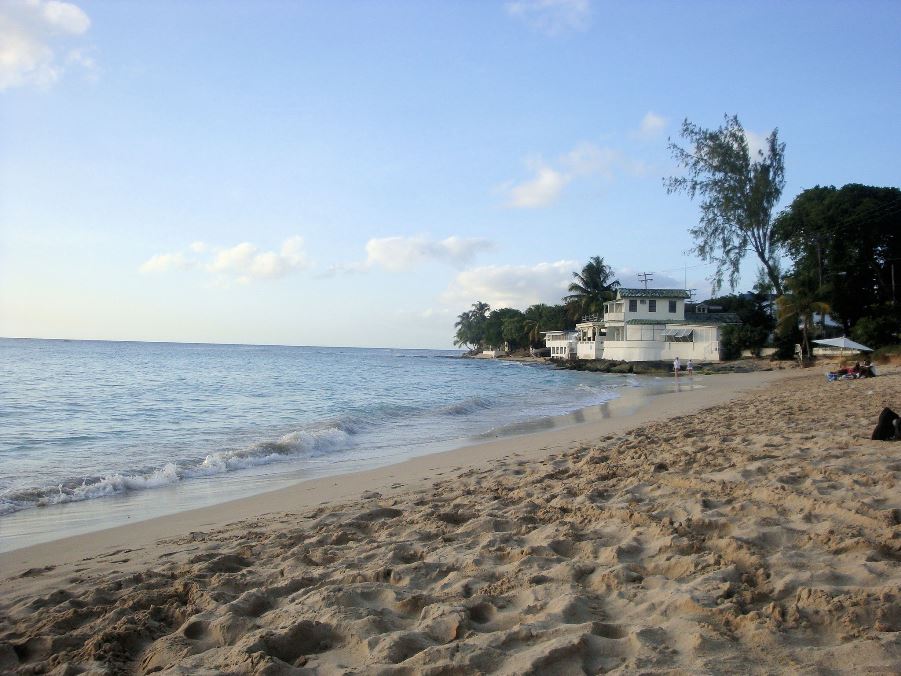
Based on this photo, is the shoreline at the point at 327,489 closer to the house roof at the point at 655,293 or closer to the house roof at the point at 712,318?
the house roof at the point at 655,293

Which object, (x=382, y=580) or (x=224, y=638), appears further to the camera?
(x=382, y=580)

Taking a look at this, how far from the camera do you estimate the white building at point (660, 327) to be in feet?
163

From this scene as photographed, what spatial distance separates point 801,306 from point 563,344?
1332 inches

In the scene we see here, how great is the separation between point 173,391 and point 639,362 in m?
35.8

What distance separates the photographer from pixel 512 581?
148 inches

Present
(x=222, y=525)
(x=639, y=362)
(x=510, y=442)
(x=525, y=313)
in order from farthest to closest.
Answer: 1. (x=525, y=313)
2. (x=639, y=362)
3. (x=510, y=442)
4. (x=222, y=525)

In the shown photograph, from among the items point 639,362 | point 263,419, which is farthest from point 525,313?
point 263,419

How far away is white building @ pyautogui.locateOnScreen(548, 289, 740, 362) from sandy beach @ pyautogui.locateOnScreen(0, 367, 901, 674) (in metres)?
45.1

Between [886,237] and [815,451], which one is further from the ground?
[886,237]

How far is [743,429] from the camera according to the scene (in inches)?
392

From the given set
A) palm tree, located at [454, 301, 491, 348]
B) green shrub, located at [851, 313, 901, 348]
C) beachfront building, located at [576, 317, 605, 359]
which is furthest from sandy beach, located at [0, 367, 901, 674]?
palm tree, located at [454, 301, 491, 348]

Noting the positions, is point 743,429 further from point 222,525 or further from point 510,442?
point 222,525

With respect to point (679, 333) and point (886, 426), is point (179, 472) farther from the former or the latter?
point (679, 333)

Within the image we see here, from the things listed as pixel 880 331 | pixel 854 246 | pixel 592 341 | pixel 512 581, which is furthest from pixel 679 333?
pixel 512 581
